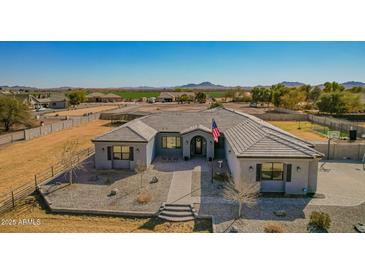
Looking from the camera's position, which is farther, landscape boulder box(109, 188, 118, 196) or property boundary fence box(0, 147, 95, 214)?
landscape boulder box(109, 188, 118, 196)

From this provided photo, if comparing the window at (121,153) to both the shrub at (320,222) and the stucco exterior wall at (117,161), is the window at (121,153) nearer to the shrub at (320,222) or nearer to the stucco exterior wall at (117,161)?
the stucco exterior wall at (117,161)

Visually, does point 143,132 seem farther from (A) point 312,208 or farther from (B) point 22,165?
(A) point 312,208

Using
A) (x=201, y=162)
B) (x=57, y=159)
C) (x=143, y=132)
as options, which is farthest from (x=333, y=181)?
(x=57, y=159)

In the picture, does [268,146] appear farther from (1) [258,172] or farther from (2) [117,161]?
(2) [117,161]

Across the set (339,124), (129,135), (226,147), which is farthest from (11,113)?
(339,124)

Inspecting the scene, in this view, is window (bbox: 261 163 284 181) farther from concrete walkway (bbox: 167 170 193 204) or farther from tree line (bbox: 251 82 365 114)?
tree line (bbox: 251 82 365 114)

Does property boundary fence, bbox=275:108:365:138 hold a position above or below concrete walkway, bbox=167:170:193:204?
above

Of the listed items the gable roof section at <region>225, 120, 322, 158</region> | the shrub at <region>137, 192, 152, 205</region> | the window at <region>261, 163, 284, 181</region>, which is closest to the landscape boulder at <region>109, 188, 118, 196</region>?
the shrub at <region>137, 192, 152, 205</region>

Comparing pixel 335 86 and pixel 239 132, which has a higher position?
pixel 335 86
